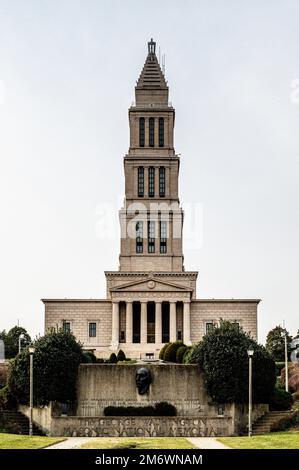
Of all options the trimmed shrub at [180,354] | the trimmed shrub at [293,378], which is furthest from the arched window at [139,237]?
the trimmed shrub at [293,378]

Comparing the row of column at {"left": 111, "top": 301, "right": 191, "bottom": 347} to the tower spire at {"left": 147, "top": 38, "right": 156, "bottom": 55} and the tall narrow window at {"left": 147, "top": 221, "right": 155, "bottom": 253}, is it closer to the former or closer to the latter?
the tall narrow window at {"left": 147, "top": 221, "right": 155, "bottom": 253}

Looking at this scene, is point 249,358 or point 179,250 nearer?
point 249,358

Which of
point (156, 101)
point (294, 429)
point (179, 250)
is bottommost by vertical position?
point (294, 429)

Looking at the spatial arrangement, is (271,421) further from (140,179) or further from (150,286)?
(140,179)

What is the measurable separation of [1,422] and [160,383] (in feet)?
32.7

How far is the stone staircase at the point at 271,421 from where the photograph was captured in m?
41.5

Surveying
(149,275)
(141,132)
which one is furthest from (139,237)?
(141,132)

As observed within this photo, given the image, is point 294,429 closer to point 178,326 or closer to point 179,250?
point 178,326

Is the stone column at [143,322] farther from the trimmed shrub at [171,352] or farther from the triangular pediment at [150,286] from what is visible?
the trimmed shrub at [171,352]

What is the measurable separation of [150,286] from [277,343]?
61.1 feet
